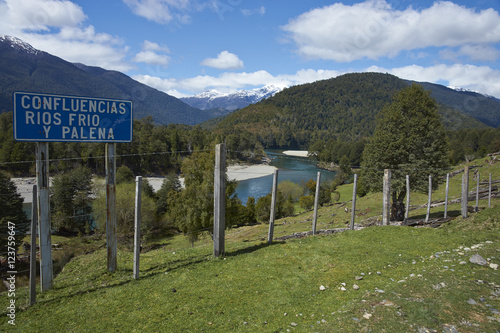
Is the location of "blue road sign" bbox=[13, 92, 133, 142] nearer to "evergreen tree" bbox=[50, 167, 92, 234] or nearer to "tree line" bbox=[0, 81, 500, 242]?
"tree line" bbox=[0, 81, 500, 242]

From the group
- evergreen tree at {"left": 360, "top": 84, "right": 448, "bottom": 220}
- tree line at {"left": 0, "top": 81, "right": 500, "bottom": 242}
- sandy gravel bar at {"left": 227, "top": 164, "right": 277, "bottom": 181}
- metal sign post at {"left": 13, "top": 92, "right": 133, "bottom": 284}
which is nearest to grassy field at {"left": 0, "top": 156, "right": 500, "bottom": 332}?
metal sign post at {"left": 13, "top": 92, "right": 133, "bottom": 284}

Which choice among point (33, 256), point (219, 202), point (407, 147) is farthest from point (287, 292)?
point (407, 147)

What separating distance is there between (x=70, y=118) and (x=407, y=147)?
2103cm

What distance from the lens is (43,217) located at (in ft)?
23.0

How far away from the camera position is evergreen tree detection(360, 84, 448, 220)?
19562 millimetres

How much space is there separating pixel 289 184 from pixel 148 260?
55.9 metres

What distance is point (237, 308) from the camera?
5.86 metres

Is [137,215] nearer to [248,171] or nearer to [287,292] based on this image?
[287,292]

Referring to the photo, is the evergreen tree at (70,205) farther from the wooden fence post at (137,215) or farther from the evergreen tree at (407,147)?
the evergreen tree at (407,147)

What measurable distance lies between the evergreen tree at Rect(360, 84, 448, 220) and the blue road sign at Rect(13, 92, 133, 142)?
16.9m

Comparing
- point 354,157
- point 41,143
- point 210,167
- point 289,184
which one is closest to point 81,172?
point 210,167

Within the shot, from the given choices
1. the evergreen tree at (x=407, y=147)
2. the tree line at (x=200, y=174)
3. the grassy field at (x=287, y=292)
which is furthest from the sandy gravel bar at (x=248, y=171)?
the grassy field at (x=287, y=292)

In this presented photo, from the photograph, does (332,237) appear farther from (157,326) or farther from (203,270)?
(157,326)

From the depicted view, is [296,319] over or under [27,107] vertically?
under
